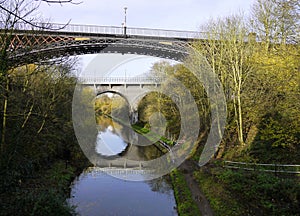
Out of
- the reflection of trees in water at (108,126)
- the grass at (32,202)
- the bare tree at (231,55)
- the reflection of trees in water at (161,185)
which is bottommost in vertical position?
the reflection of trees in water at (108,126)

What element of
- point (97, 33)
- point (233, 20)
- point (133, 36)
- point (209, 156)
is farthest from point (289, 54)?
point (97, 33)

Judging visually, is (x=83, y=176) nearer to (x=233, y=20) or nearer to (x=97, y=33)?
(x=233, y=20)

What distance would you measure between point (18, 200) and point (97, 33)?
882 inches

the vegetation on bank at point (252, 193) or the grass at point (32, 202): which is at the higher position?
the grass at point (32, 202)

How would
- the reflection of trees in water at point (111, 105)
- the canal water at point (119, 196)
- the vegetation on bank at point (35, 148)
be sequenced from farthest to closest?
the reflection of trees in water at point (111, 105) < the canal water at point (119, 196) < the vegetation on bank at point (35, 148)

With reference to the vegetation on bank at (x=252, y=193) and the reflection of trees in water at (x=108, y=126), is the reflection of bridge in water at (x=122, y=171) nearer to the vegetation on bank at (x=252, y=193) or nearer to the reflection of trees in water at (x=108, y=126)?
the vegetation on bank at (x=252, y=193)

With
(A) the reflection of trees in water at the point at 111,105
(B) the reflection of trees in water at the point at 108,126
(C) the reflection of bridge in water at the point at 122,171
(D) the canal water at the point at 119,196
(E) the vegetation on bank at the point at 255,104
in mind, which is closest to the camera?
(E) the vegetation on bank at the point at 255,104

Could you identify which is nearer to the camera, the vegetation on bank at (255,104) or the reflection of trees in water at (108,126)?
the vegetation on bank at (255,104)

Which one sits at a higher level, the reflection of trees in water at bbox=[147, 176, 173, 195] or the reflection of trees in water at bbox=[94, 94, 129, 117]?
the reflection of trees in water at bbox=[147, 176, 173, 195]

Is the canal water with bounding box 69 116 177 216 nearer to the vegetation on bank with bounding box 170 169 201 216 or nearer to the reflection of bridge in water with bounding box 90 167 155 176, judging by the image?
the reflection of bridge in water with bounding box 90 167 155 176

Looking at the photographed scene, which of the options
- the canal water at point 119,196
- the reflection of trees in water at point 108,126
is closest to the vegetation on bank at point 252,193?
the canal water at point 119,196

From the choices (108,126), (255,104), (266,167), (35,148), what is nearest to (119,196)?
(35,148)

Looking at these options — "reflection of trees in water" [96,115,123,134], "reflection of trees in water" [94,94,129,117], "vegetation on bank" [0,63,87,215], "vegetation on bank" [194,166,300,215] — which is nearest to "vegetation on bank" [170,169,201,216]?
"vegetation on bank" [194,166,300,215]

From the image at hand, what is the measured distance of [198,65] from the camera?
18.0 meters
